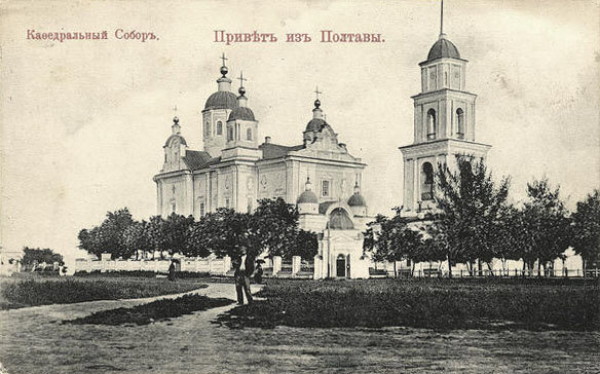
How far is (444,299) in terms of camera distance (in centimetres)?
1678

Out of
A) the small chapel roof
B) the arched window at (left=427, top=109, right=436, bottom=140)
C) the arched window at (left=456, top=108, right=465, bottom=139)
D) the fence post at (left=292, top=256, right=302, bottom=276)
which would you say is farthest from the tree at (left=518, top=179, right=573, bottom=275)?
the small chapel roof

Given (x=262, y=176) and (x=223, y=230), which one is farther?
(x=262, y=176)

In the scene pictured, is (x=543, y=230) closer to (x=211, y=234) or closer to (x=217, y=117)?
(x=211, y=234)

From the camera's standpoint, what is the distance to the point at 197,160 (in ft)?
167

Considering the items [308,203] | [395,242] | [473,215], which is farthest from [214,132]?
[473,215]

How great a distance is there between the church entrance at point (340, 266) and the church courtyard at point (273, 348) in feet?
54.5

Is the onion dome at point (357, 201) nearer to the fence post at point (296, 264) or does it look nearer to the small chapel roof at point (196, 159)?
the small chapel roof at point (196, 159)

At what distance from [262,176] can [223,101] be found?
879 centimetres

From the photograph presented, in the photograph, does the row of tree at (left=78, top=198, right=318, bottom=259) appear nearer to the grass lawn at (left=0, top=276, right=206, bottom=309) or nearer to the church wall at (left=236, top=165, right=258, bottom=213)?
the church wall at (left=236, top=165, right=258, bottom=213)

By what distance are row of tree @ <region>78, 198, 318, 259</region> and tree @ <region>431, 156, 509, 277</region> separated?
7975mm

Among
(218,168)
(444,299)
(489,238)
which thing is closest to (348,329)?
(444,299)

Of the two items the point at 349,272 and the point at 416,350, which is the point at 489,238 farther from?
the point at 416,350

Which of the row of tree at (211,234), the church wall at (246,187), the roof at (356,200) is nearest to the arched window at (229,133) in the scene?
the church wall at (246,187)

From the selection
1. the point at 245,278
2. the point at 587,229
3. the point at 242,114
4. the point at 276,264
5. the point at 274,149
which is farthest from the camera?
the point at 274,149
